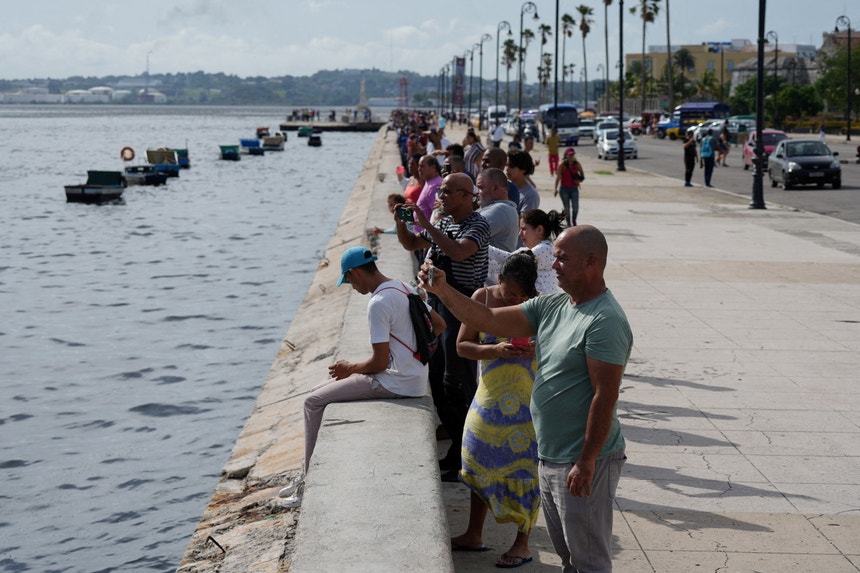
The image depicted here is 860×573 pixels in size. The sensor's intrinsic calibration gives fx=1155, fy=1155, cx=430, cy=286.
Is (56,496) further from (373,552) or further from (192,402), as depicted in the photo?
(373,552)

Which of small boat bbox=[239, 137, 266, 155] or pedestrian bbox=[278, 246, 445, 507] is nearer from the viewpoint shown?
pedestrian bbox=[278, 246, 445, 507]

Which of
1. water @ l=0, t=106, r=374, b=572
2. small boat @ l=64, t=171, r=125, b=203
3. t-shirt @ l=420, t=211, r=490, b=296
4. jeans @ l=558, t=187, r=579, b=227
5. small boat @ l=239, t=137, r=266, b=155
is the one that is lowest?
water @ l=0, t=106, r=374, b=572

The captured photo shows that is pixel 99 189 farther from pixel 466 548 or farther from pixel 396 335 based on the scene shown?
pixel 466 548

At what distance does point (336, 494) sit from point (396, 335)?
1473 mm

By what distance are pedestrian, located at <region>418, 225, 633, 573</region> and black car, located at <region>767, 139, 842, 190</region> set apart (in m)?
30.5

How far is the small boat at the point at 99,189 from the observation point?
50.8 meters

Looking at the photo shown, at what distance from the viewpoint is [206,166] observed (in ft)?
270

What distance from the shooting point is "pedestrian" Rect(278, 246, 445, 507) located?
6.97 metres

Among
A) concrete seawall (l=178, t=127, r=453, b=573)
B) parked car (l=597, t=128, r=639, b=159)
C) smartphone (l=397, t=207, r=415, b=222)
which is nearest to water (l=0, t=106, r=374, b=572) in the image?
concrete seawall (l=178, t=127, r=453, b=573)

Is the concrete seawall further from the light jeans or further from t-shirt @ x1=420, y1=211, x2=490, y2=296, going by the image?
t-shirt @ x1=420, y1=211, x2=490, y2=296

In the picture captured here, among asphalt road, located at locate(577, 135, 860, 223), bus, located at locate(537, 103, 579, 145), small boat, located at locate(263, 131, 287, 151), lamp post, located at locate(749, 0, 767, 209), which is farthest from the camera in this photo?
small boat, located at locate(263, 131, 287, 151)

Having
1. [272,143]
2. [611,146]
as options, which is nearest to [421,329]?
[611,146]

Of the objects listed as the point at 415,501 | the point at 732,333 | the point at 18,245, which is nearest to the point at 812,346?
the point at 732,333

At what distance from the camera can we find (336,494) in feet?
19.3
